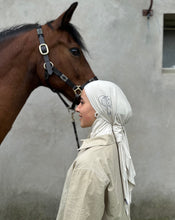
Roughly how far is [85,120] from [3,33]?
4.37 ft

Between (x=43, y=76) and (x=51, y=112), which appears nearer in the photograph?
(x=43, y=76)

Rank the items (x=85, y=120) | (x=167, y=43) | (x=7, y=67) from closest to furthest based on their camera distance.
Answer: (x=85, y=120)
(x=7, y=67)
(x=167, y=43)

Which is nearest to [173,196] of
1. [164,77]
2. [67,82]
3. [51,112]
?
[164,77]

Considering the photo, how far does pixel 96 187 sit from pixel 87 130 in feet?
8.01

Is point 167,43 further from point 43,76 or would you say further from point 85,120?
point 85,120

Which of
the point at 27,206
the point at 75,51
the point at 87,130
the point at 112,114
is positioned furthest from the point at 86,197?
the point at 27,206

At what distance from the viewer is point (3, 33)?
257 centimetres

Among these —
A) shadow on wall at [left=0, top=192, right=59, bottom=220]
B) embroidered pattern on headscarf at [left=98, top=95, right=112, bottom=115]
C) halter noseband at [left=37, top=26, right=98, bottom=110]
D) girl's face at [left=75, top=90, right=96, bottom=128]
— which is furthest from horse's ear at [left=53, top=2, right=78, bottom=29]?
shadow on wall at [left=0, top=192, right=59, bottom=220]

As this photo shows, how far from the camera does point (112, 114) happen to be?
5.21ft

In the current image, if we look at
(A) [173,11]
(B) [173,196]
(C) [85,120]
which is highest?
(A) [173,11]

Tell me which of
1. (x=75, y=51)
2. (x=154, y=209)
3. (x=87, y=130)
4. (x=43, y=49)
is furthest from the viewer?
(x=154, y=209)

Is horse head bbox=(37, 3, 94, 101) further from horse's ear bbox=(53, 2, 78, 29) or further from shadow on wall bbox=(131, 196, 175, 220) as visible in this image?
shadow on wall bbox=(131, 196, 175, 220)

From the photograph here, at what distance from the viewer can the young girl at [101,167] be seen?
4.57ft

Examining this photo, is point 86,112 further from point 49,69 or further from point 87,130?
point 87,130
